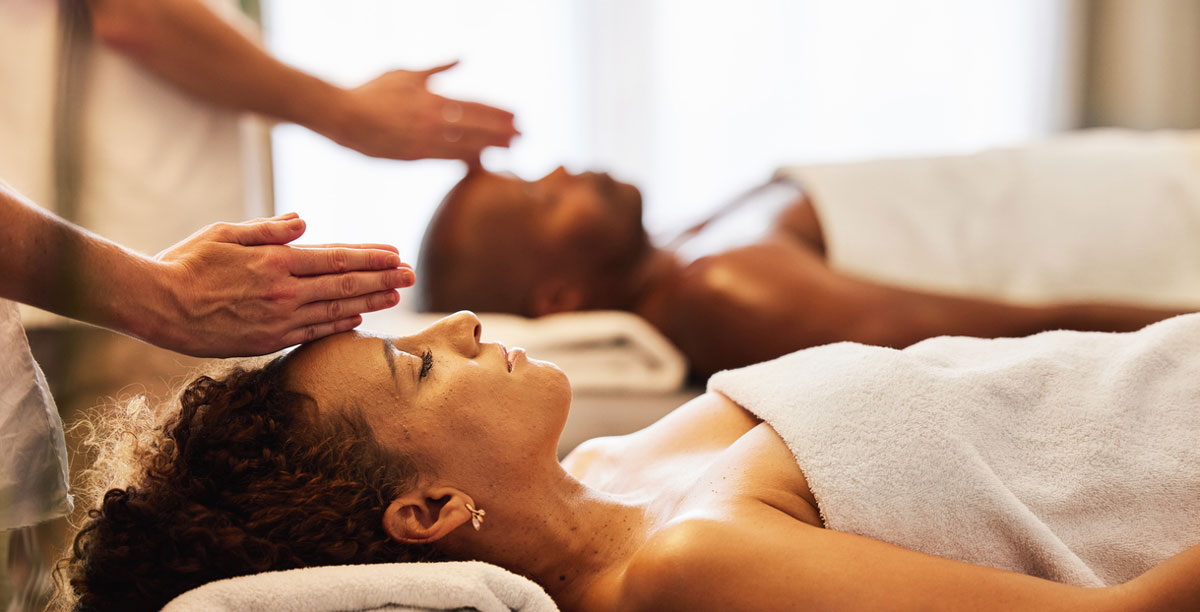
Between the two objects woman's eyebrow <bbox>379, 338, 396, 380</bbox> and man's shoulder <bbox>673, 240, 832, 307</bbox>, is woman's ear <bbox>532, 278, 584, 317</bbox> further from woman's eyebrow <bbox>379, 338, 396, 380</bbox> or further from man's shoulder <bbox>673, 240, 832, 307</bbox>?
woman's eyebrow <bbox>379, 338, 396, 380</bbox>

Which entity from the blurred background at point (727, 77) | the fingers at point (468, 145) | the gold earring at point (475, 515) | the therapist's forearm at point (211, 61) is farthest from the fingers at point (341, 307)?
the blurred background at point (727, 77)

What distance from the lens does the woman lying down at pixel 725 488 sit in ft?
A: 2.75

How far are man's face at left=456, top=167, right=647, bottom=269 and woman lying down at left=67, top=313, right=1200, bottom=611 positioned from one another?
924 mm

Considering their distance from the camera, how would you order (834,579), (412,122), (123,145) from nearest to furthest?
(834,579), (123,145), (412,122)

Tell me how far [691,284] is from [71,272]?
4.18ft

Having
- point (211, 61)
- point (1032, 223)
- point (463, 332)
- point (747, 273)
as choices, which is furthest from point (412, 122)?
point (1032, 223)

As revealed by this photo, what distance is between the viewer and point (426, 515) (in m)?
0.97

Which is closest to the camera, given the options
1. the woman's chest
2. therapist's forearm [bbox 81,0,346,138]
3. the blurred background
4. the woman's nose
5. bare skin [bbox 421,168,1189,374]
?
the woman's chest

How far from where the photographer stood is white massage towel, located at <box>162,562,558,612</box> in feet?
2.73

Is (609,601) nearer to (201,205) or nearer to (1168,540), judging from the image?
(1168,540)

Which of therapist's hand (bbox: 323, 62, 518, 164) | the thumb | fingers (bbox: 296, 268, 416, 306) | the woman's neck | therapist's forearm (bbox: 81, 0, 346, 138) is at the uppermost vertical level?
therapist's forearm (bbox: 81, 0, 346, 138)

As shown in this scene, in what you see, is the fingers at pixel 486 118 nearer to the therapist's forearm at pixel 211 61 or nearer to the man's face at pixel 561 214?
the man's face at pixel 561 214

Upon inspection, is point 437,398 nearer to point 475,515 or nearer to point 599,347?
point 475,515

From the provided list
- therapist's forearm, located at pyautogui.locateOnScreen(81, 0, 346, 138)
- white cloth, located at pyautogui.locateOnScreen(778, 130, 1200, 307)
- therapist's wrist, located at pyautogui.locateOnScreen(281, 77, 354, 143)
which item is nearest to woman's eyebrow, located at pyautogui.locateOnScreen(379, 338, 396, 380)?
therapist's forearm, located at pyautogui.locateOnScreen(81, 0, 346, 138)
